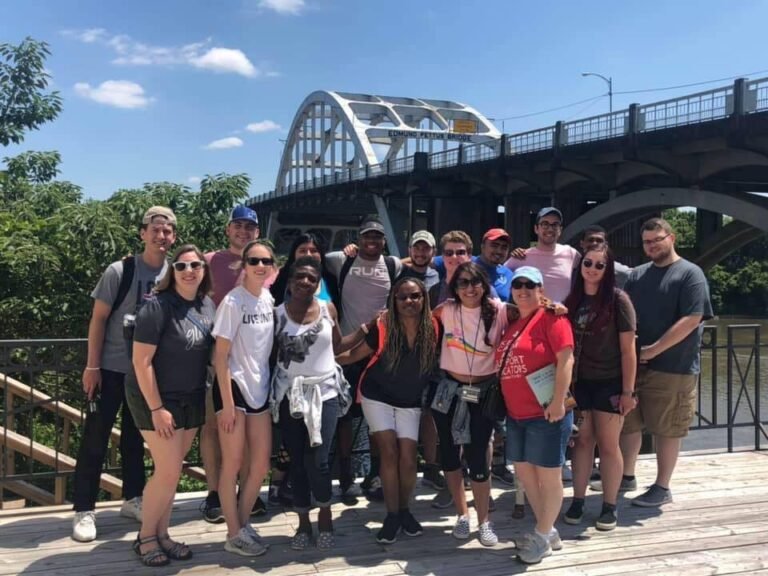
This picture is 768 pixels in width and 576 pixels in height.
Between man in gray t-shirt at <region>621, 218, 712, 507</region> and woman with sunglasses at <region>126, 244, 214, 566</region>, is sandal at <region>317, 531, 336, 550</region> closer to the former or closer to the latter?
woman with sunglasses at <region>126, 244, 214, 566</region>

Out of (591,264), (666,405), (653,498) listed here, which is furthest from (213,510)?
(666,405)

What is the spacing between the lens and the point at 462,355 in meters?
3.40

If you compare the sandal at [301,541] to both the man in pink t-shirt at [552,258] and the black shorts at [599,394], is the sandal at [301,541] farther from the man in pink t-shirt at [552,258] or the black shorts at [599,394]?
the man in pink t-shirt at [552,258]

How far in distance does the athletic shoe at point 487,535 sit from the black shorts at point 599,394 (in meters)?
0.87

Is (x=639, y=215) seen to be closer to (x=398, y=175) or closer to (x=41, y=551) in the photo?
(x=398, y=175)

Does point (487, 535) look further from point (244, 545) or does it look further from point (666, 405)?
point (666, 405)

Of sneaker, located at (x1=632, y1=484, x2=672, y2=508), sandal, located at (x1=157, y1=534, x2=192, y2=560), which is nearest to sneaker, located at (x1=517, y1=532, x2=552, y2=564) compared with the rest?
sneaker, located at (x1=632, y1=484, x2=672, y2=508)

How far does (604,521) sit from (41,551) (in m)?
3.06

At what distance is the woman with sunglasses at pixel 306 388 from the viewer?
3.20 meters

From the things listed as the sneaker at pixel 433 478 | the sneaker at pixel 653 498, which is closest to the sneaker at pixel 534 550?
the sneaker at pixel 433 478

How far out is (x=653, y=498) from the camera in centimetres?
403

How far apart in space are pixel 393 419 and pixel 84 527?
1769mm

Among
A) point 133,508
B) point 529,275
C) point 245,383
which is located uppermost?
point 529,275

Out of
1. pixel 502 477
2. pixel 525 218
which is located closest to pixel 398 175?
pixel 525 218
